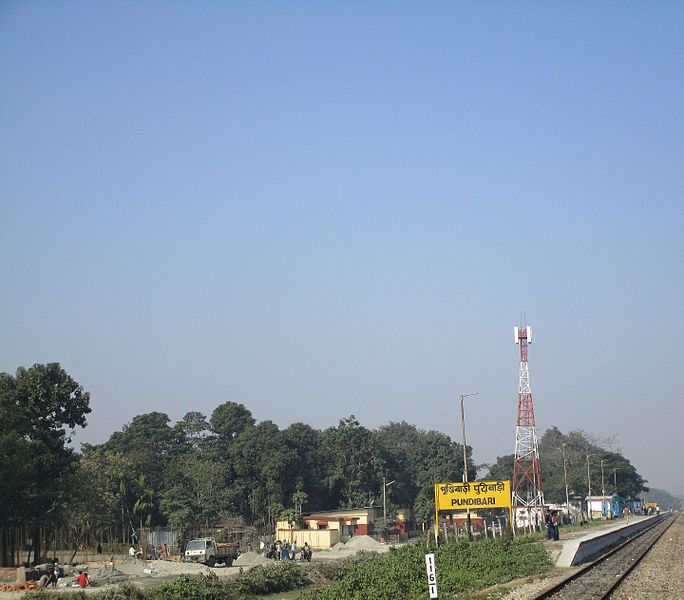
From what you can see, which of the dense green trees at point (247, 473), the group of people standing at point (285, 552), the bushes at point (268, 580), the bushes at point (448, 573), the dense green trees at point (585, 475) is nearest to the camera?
the bushes at point (448, 573)

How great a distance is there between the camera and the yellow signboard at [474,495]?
151 feet

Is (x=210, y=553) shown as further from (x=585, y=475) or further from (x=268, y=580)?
(x=585, y=475)

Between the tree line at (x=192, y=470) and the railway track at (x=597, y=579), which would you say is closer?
the railway track at (x=597, y=579)

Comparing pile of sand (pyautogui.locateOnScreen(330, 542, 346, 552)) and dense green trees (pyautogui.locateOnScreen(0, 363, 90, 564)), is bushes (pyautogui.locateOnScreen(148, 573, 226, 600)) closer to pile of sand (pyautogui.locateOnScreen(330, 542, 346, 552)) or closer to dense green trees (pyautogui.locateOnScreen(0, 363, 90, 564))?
dense green trees (pyautogui.locateOnScreen(0, 363, 90, 564))

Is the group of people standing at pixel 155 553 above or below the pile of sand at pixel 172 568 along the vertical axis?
below

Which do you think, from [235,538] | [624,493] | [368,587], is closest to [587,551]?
[368,587]

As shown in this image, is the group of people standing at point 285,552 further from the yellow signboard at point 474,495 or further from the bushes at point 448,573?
the bushes at point 448,573

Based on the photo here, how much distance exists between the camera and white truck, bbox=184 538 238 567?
169 ft

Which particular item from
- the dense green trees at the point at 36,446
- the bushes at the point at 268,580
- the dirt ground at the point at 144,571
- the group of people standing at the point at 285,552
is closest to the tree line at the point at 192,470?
the dense green trees at the point at 36,446

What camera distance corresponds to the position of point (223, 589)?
32531 millimetres

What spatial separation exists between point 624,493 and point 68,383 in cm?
11902

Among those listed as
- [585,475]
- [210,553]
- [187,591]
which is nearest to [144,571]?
[210,553]

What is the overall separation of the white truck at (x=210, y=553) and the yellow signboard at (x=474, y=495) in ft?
47.8

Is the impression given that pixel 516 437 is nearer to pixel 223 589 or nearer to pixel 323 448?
pixel 323 448
